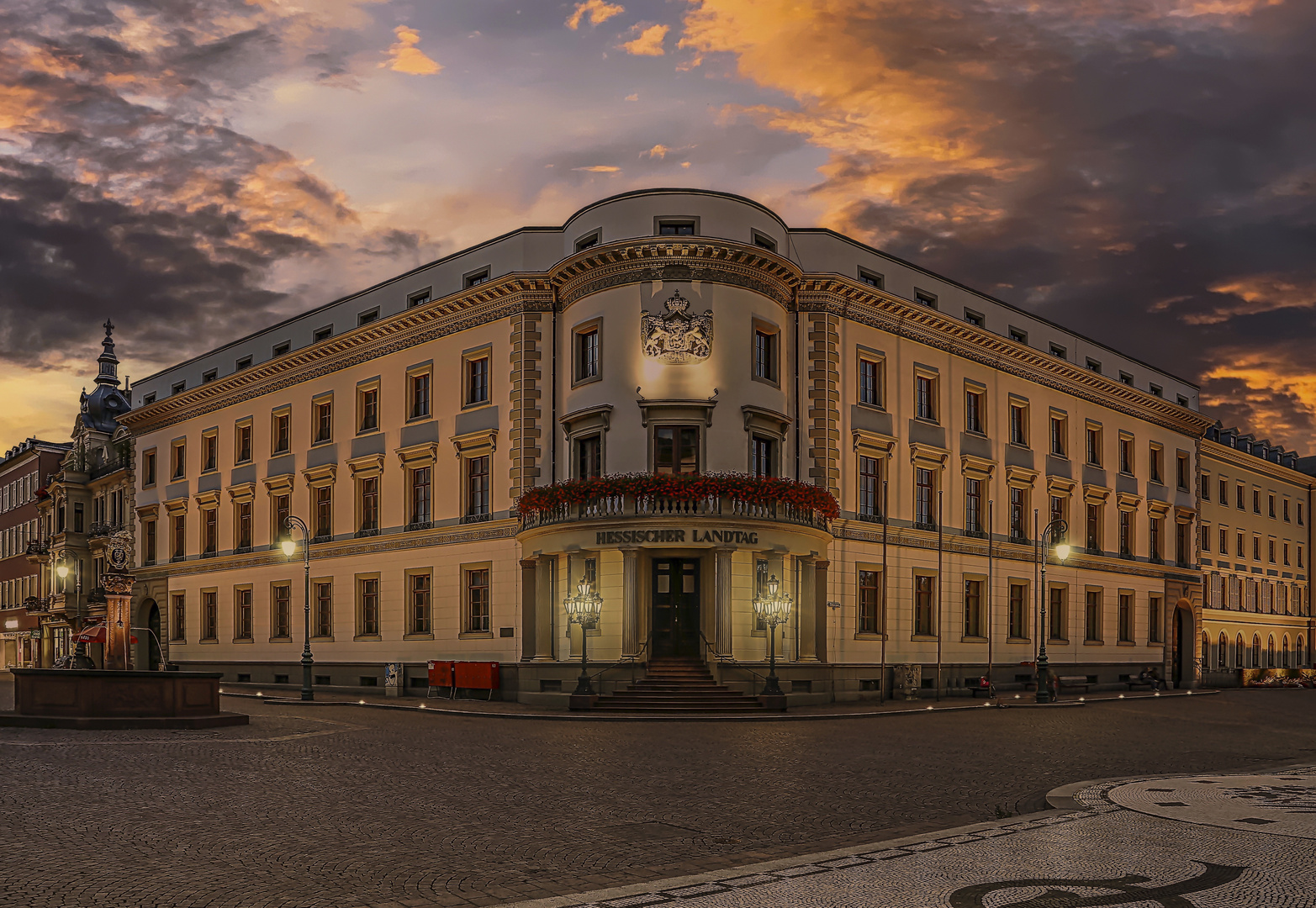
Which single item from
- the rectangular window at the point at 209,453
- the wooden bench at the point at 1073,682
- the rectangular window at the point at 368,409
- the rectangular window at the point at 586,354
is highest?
the rectangular window at the point at 586,354

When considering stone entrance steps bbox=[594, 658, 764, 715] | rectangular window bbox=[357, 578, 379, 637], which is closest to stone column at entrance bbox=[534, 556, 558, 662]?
stone entrance steps bbox=[594, 658, 764, 715]

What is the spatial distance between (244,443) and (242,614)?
297 inches

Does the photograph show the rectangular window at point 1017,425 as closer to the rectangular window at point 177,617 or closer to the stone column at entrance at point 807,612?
the stone column at entrance at point 807,612

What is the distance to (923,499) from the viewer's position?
136 feet

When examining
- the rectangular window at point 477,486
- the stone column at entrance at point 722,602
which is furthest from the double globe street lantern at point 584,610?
the rectangular window at point 477,486

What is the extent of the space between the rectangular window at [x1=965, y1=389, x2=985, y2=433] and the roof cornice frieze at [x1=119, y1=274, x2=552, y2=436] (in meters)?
16.7

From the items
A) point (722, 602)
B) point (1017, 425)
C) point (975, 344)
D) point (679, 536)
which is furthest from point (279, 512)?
point (1017, 425)

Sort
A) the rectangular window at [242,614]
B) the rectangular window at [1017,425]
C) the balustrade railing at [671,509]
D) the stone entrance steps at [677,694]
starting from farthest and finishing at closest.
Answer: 1. the rectangular window at [242,614]
2. the rectangular window at [1017,425]
3. the balustrade railing at [671,509]
4. the stone entrance steps at [677,694]

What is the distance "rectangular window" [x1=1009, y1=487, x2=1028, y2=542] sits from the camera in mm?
45219

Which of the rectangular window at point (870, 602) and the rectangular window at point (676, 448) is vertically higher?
the rectangular window at point (676, 448)

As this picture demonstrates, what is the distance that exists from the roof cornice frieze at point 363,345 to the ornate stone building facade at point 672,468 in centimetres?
13

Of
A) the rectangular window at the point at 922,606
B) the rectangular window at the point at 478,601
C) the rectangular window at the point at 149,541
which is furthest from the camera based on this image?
the rectangular window at the point at 149,541

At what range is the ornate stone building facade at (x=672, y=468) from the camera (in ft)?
113

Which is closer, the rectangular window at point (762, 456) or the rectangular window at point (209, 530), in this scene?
the rectangular window at point (762, 456)
